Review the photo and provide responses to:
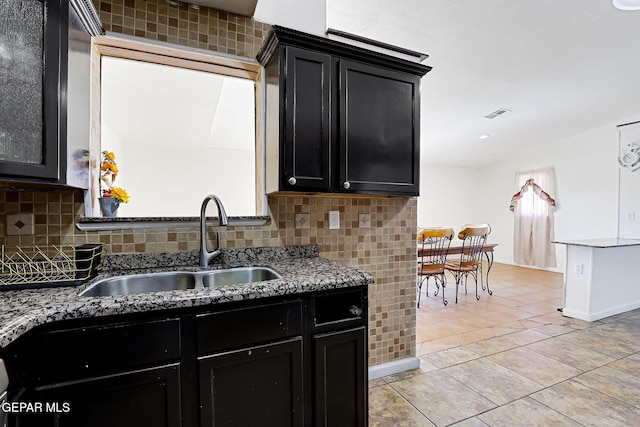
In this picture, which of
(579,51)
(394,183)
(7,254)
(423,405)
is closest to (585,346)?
(423,405)

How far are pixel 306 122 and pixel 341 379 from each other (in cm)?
124

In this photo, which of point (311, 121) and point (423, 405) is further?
point (423, 405)

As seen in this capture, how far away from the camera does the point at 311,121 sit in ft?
5.41

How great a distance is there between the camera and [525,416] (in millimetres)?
1772

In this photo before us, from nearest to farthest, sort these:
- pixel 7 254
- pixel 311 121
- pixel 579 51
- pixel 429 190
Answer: pixel 7 254 < pixel 311 121 < pixel 579 51 < pixel 429 190

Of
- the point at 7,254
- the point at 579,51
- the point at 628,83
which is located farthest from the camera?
the point at 628,83

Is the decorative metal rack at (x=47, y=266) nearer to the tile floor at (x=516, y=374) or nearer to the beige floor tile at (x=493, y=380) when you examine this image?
the tile floor at (x=516, y=374)

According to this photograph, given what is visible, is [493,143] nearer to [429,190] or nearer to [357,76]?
[429,190]

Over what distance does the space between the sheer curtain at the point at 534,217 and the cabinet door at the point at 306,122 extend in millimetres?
6156

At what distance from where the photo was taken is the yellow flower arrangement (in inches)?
65.5

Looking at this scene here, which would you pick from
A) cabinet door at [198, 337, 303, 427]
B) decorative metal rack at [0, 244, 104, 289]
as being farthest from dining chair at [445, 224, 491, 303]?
decorative metal rack at [0, 244, 104, 289]

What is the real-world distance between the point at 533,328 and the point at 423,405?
1933 mm

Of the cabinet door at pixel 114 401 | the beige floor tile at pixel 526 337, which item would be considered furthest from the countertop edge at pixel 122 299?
the beige floor tile at pixel 526 337

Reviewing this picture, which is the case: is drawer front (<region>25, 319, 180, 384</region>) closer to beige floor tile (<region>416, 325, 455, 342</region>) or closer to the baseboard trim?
the baseboard trim
